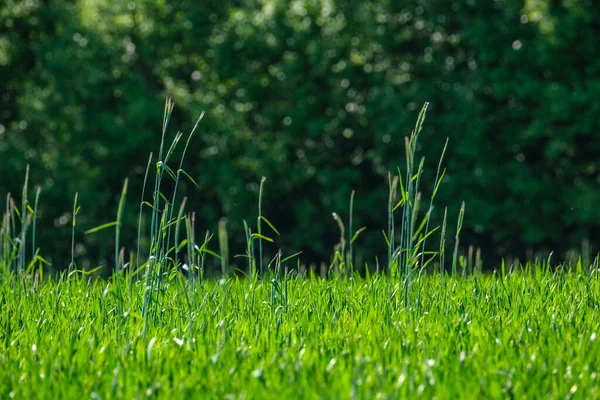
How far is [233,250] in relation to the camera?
12531mm

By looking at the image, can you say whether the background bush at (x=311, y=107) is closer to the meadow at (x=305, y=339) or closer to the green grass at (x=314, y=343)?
the meadow at (x=305, y=339)

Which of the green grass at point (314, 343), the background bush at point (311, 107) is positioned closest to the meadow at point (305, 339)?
the green grass at point (314, 343)

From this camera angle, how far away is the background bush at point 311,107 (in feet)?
35.2

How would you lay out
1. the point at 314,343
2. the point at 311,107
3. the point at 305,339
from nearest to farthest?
1. the point at 314,343
2. the point at 305,339
3. the point at 311,107

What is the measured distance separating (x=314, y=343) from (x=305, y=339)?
0.66 feet

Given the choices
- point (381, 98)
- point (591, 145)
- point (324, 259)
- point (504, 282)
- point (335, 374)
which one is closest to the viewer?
point (335, 374)

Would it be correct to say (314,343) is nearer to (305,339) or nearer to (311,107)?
(305,339)

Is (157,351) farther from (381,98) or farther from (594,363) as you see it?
(381,98)

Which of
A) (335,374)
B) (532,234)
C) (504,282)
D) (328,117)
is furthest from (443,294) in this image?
(328,117)

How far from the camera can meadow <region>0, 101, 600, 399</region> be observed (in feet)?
8.31

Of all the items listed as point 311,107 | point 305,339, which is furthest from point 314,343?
point 311,107

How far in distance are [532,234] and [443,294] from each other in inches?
285

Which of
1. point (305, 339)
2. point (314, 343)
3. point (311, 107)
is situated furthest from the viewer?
point (311, 107)

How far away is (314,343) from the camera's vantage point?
2867mm
